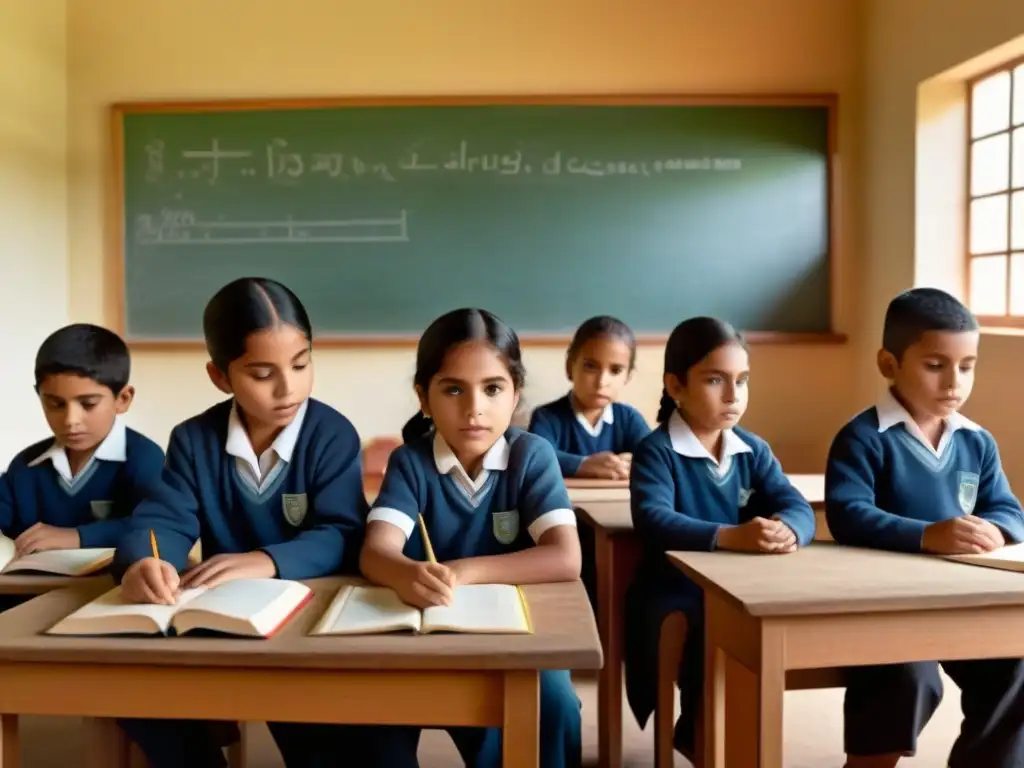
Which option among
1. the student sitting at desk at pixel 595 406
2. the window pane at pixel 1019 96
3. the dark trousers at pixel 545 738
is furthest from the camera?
the window pane at pixel 1019 96

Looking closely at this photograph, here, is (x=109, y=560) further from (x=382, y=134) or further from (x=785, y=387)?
(x=785, y=387)

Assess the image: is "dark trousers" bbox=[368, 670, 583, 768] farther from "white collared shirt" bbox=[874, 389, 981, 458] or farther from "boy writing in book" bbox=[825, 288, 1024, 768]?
"white collared shirt" bbox=[874, 389, 981, 458]

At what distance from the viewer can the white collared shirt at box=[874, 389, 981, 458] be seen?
1912mm

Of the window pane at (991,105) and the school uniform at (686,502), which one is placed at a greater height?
the window pane at (991,105)

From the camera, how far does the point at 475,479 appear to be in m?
1.72

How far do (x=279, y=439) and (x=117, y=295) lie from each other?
115 inches

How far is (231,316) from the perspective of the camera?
168 centimetres

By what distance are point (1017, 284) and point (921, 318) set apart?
1.87 m

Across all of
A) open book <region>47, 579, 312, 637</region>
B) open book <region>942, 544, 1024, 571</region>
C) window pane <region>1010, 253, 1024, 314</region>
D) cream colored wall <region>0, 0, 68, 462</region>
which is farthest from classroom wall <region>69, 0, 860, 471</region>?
open book <region>47, 579, 312, 637</region>

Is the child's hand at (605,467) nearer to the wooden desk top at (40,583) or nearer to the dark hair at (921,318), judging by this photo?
the dark hair at (921,318)

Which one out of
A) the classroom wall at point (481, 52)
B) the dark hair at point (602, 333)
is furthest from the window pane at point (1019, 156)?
the dark hair at point (602, 333)

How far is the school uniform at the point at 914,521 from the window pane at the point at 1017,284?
1.75 metres

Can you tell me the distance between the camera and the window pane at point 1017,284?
3.43 meters

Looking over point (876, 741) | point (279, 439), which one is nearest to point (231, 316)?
point (279, 439)
